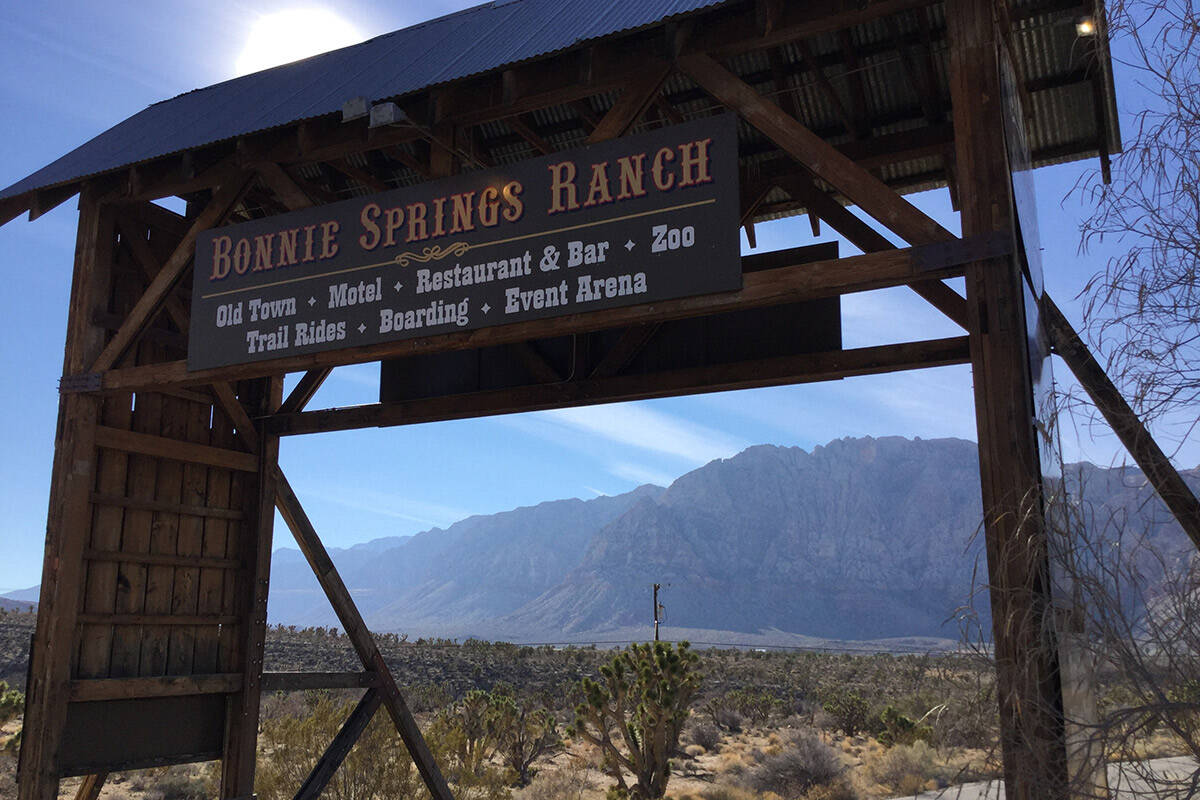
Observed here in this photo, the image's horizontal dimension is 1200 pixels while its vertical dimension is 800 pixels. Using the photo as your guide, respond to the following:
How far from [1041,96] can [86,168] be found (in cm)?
1004

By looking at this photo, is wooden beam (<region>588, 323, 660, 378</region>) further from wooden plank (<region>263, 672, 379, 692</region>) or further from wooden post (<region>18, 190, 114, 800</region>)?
wooden post (<region>18, 190, 114, 800</region>)

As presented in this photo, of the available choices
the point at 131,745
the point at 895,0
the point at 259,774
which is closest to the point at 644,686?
the point at 259,774

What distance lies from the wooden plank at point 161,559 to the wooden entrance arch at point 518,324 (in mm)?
42

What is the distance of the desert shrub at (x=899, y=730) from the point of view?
28094mm

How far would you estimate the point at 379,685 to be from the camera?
1269 cm

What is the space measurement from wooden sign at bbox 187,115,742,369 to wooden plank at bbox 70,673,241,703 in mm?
3672

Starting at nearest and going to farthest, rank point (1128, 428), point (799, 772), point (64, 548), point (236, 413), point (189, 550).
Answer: point (1128, 428), point (64, 548), point (189, 550), point (236, 413), point (799, 772)

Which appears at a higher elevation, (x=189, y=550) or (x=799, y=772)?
(x=189, y=550)

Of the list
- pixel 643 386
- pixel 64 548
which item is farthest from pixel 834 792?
pixel 64 548

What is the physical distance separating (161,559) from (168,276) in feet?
11.0

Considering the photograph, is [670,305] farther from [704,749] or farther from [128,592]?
[704,749]

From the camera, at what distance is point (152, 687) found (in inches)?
424

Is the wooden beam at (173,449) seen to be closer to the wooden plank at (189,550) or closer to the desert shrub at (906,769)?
the wooden plank at (189,550)

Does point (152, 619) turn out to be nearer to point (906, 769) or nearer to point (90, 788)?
point (90, 788)
